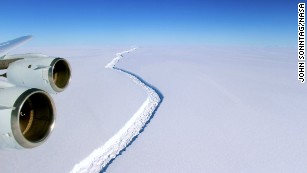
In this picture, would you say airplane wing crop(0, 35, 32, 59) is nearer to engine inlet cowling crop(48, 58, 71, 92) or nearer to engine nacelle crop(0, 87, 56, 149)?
engine inlet cowling crop(48, 58, 71, 92)

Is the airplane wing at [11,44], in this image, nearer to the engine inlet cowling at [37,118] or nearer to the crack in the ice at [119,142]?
the engine inlet cowling at [37,118]

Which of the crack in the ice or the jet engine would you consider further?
the crack in the ice

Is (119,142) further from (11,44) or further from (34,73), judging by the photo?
(11,44)

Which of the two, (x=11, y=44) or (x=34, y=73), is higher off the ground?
(x=11, y=44)

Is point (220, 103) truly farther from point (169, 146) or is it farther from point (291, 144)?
point (169, 146)

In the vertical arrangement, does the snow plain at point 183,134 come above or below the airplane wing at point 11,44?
below

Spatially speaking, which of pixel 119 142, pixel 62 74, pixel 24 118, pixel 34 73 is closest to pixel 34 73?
pixel 34 73

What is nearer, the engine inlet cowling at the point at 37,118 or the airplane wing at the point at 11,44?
the engine inlet cowling at the point at 37,118

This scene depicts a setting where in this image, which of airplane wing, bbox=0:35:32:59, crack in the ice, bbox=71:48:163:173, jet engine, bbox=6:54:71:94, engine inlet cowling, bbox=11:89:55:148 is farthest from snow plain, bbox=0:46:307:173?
engine inlet cowling, bbox=11:89:55:148

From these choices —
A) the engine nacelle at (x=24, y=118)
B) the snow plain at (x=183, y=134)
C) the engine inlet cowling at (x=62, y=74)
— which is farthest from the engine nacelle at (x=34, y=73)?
the snow plain at (x=183, y=134)
